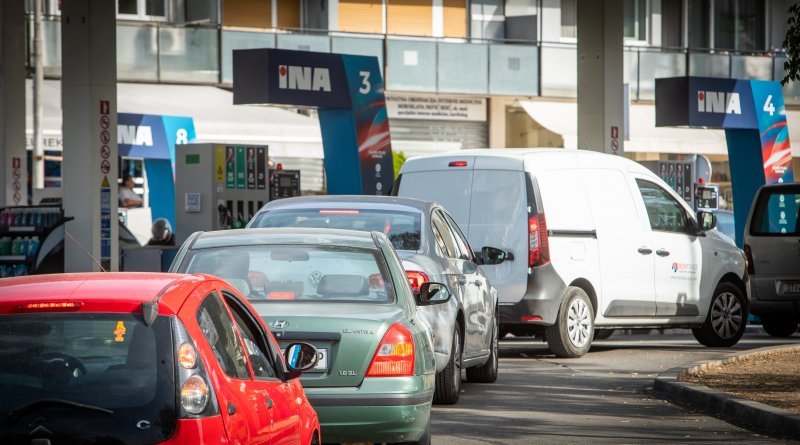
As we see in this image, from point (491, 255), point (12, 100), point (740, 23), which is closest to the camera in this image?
point (491, 255)

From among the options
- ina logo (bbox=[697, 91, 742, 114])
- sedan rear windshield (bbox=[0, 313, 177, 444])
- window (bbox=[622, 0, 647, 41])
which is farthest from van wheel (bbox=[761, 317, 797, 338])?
window (bbox=[622, 0, 647, 41])

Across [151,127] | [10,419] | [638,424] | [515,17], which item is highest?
[515,17]

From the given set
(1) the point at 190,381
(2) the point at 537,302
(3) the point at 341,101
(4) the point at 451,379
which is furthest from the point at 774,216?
(1) the point at 190,381

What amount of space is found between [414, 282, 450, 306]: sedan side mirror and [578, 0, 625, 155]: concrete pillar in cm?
1421

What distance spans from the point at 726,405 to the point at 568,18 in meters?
36.0

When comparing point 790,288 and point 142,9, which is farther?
point 142,9

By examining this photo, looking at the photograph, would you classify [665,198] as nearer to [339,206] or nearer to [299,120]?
[339,206]

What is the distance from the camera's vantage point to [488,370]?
46.4 ft

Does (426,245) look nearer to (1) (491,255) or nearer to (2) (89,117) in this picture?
(1) (491,255)

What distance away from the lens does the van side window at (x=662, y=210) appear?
1789cm

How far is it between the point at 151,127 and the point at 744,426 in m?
22.8

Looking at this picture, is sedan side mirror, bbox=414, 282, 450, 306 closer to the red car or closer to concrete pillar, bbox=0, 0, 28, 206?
Answer: the red car

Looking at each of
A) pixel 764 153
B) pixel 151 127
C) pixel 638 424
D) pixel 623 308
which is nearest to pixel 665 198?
pixel 623 308

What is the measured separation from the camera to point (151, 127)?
32.4m
